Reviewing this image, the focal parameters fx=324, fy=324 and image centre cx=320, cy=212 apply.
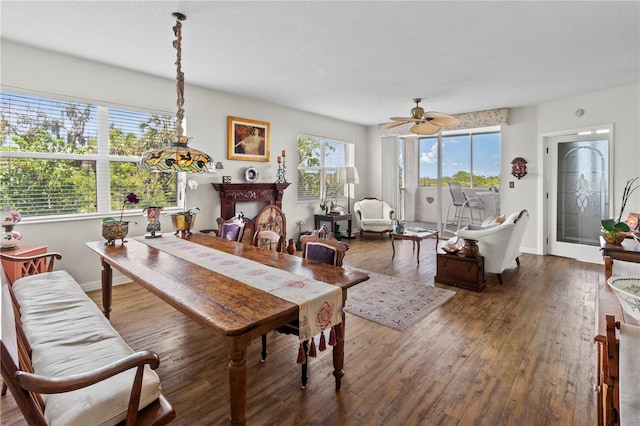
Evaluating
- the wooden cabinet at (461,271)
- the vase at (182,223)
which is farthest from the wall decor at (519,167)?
the vase at (182,223)

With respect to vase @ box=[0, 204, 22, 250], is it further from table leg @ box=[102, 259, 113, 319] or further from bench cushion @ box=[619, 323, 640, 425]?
bench cushion @ box=[619, 323, 640, 425]

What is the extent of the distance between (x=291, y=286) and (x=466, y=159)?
24.4 feet

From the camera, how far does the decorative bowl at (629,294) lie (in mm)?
1009

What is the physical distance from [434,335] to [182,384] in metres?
1.89

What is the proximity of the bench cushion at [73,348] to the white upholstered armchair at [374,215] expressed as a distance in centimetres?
507

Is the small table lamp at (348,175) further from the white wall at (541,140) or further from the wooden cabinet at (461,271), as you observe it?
the wooden cabinet at (461,271)

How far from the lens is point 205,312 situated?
1.43 m

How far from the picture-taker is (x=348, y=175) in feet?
22.0

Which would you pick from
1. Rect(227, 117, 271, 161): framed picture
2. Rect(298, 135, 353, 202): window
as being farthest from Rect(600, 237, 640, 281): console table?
Rect(298, 135, 353, 202): window

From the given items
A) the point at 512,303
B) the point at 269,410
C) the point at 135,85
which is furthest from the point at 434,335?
the point at 135,85

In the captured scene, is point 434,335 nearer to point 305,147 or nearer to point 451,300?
point 451,300

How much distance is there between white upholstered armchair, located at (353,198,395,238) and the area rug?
2580 mm

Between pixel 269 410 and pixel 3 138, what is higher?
pixel 3 138

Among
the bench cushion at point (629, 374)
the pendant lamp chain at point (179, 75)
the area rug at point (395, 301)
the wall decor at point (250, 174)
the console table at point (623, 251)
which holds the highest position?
the pendant lamp chain at point (179, 75)
